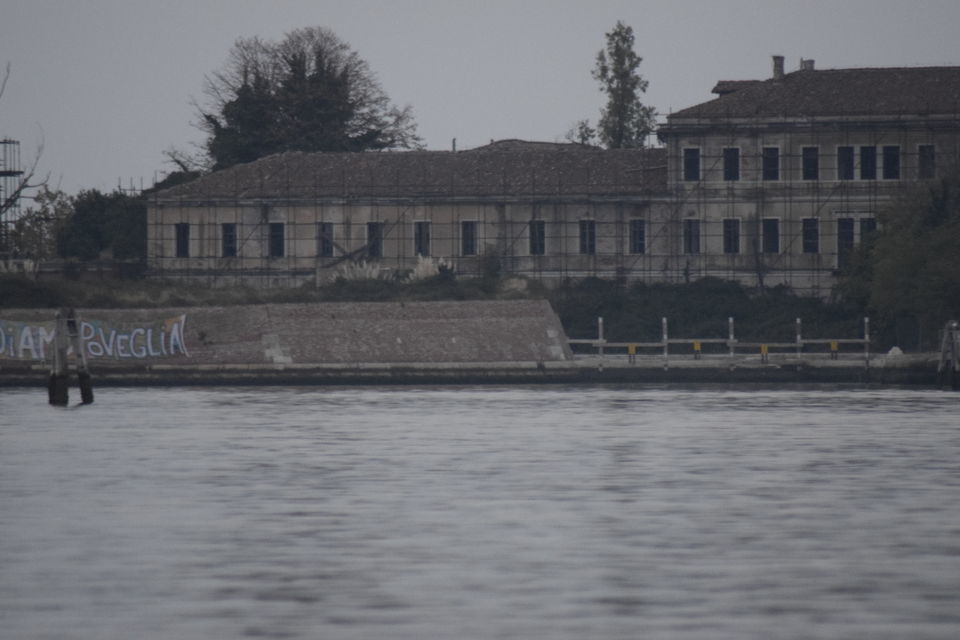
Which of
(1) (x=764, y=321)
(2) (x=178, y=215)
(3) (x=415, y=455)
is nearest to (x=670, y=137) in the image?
(1) (x=764, y=321)

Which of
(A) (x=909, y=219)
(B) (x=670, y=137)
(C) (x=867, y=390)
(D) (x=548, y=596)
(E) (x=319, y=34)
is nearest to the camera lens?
(D) (x=548, y=596)

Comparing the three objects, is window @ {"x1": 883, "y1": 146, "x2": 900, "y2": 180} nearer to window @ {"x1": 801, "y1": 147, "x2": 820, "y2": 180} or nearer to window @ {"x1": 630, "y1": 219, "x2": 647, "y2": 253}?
window @ {"x1": 801, "y1": 147, "x2": 820, "y2": 180}

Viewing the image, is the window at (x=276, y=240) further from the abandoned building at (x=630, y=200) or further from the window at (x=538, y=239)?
the window at (x=538, y=239)

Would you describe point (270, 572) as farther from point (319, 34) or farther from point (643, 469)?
point (319, 34)

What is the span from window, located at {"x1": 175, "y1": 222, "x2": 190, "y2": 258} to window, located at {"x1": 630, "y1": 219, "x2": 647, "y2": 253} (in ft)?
57.1

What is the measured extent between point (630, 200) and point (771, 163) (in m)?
5.44

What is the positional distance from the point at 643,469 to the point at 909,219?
3483cm

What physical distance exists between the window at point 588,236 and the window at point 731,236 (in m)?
4.94

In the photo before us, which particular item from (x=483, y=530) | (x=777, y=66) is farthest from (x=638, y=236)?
(x=483, y=530)

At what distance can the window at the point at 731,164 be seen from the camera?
2478 inches

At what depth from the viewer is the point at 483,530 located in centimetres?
1399

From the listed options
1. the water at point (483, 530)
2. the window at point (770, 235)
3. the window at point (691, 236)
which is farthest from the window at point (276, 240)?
the water at point (483, 530)

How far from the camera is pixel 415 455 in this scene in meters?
21.3

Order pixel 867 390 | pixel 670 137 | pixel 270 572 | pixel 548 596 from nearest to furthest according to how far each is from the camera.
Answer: pixel 548 596 < pixel 270 572 < pixel 867 390 < pixel 670 137
